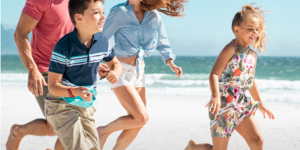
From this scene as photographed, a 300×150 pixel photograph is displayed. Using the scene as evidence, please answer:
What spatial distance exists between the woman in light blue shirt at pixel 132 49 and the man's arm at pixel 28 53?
2.43 feet

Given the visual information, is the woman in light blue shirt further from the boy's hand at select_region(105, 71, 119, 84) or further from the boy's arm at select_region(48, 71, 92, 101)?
the boy's arm at select_region(48, 71, 92, 101)

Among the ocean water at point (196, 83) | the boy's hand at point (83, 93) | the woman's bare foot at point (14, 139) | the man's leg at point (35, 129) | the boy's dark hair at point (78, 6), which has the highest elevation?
the boy's dark hair at point (78, 6)

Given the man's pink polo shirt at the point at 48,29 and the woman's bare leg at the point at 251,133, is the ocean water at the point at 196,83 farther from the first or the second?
the man's pink polo shirt at the point at 48,29

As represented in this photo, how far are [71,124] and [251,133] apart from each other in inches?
60.3

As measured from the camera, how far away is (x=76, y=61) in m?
2.15

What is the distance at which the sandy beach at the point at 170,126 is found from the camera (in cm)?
429

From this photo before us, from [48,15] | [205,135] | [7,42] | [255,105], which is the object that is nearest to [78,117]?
[48,15]

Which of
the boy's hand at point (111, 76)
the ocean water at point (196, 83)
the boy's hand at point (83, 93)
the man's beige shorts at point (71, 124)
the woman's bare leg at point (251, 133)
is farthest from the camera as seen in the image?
the ocean water at point (196, 83)

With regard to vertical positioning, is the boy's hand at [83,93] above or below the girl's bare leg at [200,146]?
above

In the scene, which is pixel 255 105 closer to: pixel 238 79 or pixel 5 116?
pixel 238 79

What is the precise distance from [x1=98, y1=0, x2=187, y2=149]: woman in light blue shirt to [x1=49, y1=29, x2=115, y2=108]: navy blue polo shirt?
2.45 feet

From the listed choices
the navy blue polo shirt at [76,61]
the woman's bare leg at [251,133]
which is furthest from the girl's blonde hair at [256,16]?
the navy blue polo shirt at [76,61]

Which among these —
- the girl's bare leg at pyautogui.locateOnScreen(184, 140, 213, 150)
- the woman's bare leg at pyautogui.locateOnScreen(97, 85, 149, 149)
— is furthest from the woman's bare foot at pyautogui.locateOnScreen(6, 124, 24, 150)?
the girl's bare leg at pyautogui.locateOnScreen(184, 140, 213, 150)

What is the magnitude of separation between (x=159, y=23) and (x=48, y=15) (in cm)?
116
